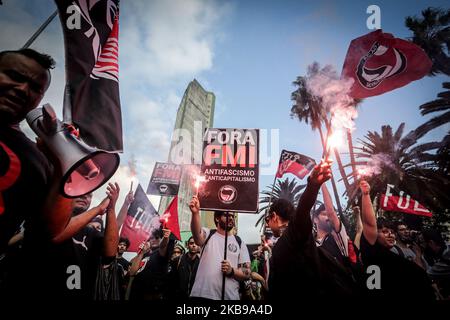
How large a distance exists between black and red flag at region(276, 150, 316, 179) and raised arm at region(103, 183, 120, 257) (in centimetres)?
613

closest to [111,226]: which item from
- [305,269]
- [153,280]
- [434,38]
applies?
[305,269]

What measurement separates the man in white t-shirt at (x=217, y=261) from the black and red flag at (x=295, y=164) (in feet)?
13.8

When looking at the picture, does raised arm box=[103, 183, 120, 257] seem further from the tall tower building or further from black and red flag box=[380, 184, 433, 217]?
the tall tower building

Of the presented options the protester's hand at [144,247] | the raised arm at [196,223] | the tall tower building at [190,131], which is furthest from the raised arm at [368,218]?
the tall tower building at [190,131]

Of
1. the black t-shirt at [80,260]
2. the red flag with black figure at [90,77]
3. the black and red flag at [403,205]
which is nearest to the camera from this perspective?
the black t-shirt at [80,260]

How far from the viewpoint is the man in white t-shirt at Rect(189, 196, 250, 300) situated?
13.6ft

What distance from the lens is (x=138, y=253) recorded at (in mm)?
6316

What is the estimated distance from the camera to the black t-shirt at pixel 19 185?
2.03 metres

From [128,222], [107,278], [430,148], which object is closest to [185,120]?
[430,148]

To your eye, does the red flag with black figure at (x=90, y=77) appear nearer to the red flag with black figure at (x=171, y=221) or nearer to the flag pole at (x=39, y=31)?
the flag pole at (x=39, y=31)
